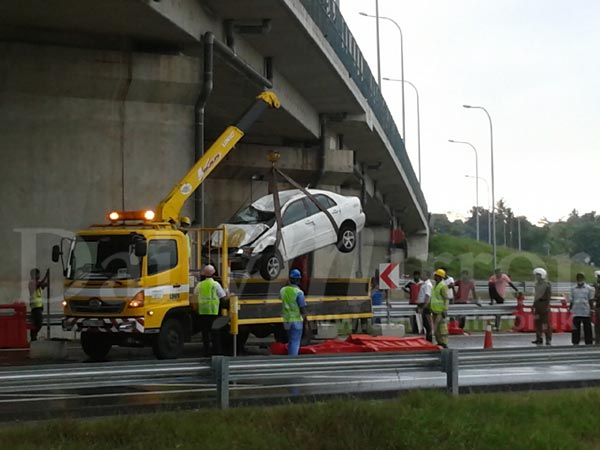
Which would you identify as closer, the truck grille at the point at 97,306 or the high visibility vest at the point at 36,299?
the truck grille at the point at 97,306

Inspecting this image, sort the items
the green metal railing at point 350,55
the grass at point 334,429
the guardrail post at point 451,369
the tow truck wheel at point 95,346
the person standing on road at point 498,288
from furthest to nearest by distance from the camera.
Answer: the person standing on road at point 498,288 < the green metal railing at point 350,55 < the tow truck wheel at point 95,346 < the guardrail post at point 451,369 < the grass at point 334,429

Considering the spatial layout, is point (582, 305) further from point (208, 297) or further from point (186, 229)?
point (186, 229)

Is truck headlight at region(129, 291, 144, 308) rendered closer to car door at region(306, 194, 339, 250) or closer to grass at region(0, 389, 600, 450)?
car door at region(306, 194, 339, 250)

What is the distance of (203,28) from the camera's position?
68.1 ft

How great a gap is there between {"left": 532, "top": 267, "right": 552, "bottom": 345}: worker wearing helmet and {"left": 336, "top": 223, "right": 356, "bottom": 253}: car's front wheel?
14.3ft

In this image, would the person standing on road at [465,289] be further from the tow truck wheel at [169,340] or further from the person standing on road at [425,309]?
the tow truck wheel at [169,340]

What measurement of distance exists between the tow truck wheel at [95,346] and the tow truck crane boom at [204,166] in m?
2.43

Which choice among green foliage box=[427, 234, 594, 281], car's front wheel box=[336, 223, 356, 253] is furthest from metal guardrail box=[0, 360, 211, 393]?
green foliage box=[427, 234, 594, 281]

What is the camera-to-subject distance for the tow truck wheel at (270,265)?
18.9 meters

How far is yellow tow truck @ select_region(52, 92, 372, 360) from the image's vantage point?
16.0m

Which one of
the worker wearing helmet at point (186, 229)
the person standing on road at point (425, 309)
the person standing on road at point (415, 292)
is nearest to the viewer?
the worker wearing helmet at point (186, 229)

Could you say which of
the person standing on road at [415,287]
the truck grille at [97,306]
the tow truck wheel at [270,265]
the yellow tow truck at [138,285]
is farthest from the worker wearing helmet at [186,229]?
the person standing on road at [415,287]

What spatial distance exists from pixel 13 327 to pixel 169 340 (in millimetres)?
4662

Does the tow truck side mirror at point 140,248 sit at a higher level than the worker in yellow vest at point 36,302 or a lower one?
higher
